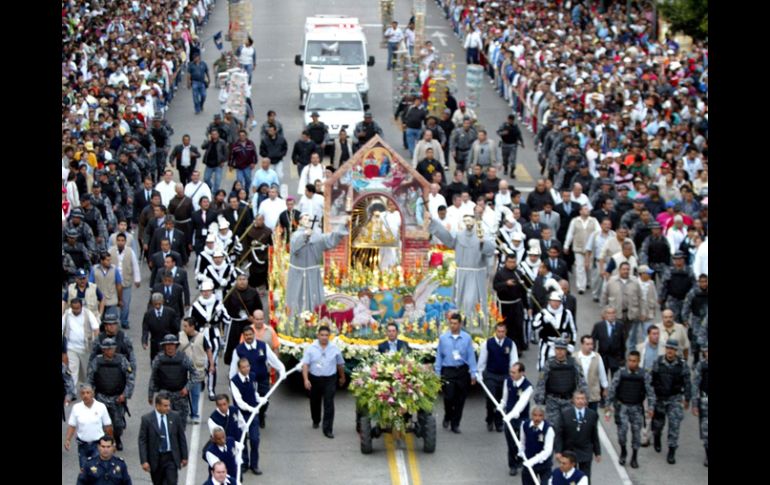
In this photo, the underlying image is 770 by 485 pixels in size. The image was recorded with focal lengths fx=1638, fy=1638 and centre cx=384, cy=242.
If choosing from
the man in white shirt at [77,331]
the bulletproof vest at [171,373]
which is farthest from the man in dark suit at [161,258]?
the bulletproof vest at [171,373]

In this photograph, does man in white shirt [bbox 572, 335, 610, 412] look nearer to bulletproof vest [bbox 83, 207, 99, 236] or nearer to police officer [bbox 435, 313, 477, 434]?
police officer [bbox 435, 313, 477, 434]

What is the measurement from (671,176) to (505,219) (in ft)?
13.2

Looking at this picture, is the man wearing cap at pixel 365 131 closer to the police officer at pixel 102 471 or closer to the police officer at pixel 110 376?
the police officer at pixel 110 376

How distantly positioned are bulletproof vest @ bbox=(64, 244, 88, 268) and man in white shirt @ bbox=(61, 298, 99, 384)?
275cm

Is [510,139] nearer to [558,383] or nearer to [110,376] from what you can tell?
[558,383]

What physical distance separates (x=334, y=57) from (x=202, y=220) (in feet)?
53.7

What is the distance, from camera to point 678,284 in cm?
2336

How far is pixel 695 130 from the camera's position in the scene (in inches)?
1331

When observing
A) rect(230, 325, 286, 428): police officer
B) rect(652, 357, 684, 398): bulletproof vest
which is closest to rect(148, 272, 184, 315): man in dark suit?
rect(230, 325, 286, 428): police officer

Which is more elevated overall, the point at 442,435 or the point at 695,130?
the point at 695,130
